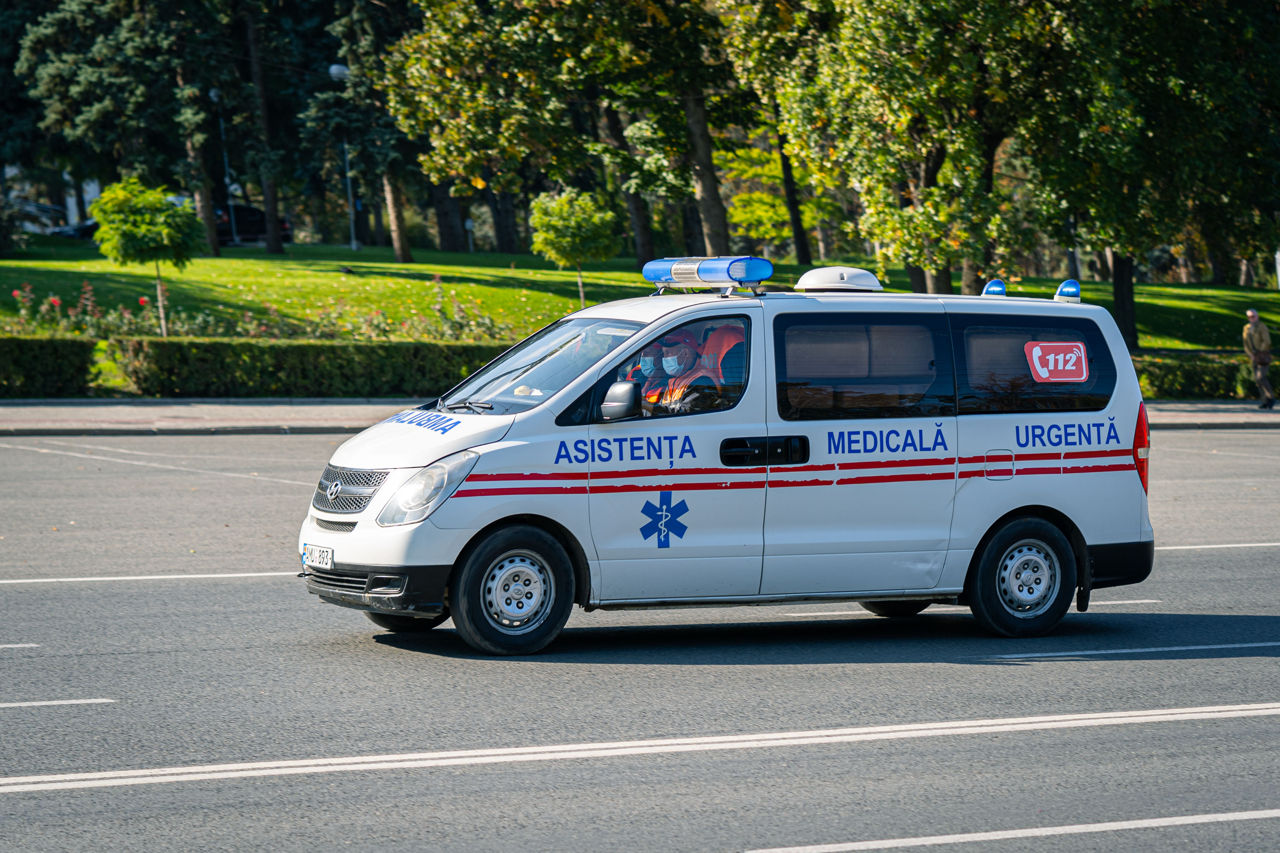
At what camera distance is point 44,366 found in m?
25.0

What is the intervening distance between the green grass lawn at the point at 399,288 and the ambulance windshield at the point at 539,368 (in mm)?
24651

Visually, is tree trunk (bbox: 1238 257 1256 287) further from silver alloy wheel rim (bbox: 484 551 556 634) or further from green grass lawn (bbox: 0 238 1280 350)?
silver alloy wheel rim (bbox: 484 551 556 634)

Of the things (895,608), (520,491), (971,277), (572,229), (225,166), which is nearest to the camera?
(520,491)

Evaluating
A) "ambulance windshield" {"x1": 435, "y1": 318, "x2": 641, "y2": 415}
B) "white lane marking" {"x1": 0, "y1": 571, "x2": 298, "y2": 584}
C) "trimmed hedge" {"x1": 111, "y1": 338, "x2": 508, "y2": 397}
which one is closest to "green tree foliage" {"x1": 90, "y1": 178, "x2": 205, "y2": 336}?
"trimmed hedge" {"x1": 111, "y1": 338, "x2": 508, "y2": 397}

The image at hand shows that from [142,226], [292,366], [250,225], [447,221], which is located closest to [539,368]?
[292,366]

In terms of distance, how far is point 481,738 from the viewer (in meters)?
6.43

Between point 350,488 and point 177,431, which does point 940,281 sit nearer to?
point 177,431

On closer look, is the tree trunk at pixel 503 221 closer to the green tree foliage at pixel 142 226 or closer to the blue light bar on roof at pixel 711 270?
the green tree foliage at pixel 142 226

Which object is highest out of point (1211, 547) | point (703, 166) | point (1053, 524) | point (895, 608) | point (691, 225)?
point (703, 166)

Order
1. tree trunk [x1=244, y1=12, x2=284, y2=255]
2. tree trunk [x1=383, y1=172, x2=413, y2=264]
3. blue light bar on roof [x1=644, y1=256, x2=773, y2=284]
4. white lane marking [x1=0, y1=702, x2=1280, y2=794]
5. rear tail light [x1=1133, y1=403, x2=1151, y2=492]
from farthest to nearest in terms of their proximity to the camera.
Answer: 1. tree trunk [x1=244, y1=12, x2=284, y2=255]
2. tree trunk [x1=383, y1=172, x2=413, y2=264]
3. rear tail light [x1=1133, y1=403, x2=1151, y2=492]
4. blue light bar on roof [x1=644, y1=256, x2=773, y2=284]
5. white lane marking [x1=0, y1=702, x2=1280, y2=794]

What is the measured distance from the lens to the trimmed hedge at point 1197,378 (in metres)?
31.6

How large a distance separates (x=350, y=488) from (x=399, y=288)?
3281cm

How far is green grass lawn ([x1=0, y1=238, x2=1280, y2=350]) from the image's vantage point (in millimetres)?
36719

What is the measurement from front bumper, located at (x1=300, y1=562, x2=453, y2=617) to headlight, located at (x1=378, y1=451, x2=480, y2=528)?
0.29 meters
